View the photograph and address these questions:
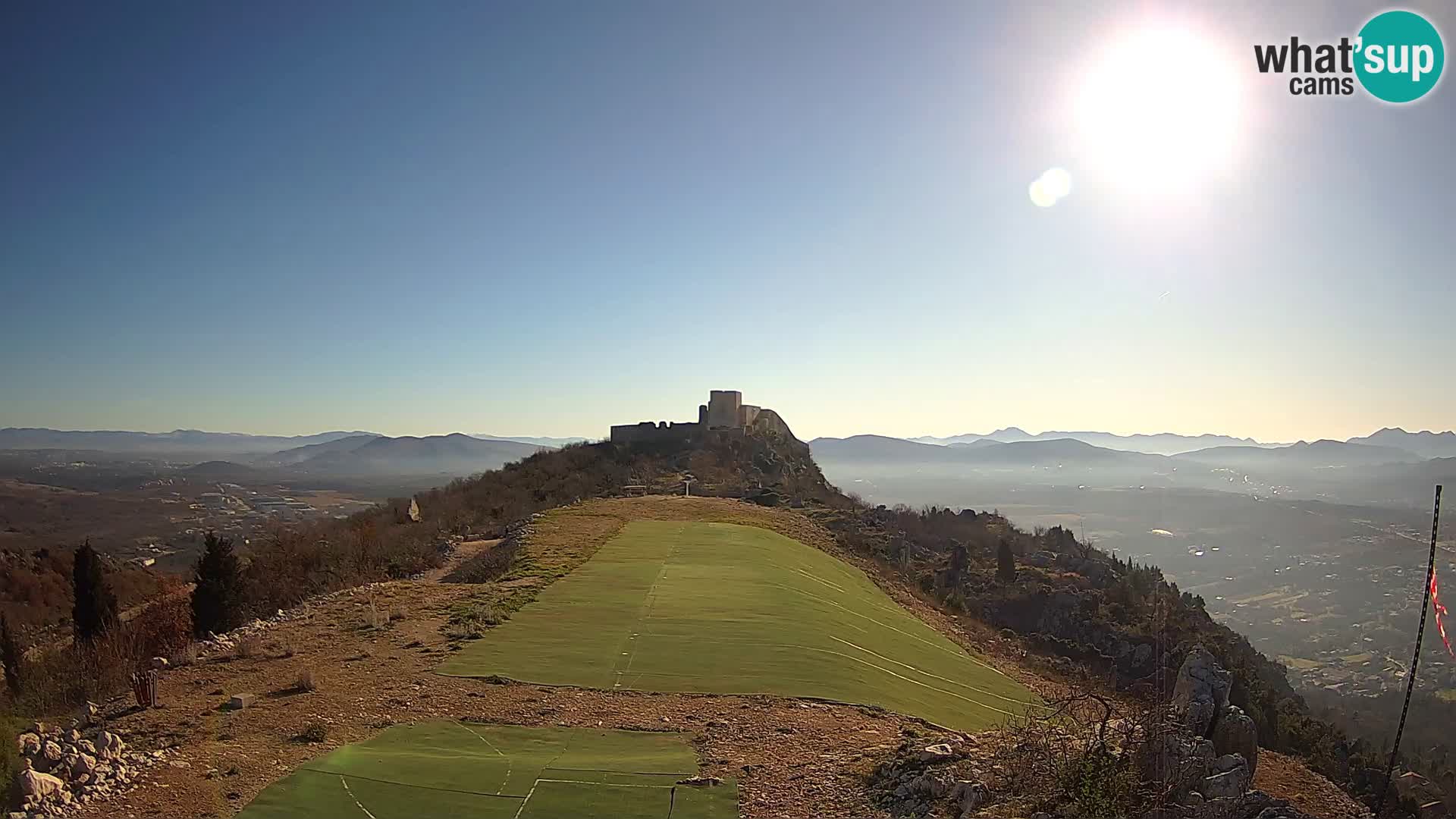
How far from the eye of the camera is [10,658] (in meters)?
18.5

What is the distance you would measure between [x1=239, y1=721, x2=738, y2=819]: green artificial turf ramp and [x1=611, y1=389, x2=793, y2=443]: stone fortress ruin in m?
45.5

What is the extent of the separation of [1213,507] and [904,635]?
100m

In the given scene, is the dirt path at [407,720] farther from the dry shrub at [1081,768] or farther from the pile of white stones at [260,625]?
the dry shrub at [1081,768]

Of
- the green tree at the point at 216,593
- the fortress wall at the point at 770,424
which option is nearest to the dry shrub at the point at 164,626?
the green tree at the point at 216,593

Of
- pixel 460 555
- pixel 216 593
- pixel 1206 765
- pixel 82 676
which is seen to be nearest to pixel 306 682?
pixel 82 676

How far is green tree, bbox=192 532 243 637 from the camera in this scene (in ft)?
56.4

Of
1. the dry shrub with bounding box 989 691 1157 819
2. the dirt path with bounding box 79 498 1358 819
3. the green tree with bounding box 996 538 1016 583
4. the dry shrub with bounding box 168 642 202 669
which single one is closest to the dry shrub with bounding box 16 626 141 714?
the dry shrub with bounding box 168 642 202 669

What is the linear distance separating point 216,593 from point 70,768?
12.5m

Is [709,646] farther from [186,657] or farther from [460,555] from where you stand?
Answer: [460,555]

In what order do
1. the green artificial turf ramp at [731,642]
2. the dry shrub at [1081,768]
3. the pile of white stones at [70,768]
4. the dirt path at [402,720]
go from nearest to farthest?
the dry shrub at [1081,768], the pile of white stones at [70,768], the dirt path at [402,720], the green artificial turf ramp at [731,642]

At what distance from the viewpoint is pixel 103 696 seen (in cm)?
1001

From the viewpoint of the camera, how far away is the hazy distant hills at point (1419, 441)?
301 feet

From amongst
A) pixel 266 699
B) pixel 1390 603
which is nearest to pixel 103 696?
pixel 266 699

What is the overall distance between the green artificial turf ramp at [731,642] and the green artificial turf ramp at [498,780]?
85.0 inches
